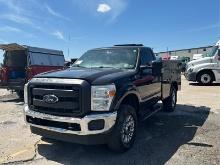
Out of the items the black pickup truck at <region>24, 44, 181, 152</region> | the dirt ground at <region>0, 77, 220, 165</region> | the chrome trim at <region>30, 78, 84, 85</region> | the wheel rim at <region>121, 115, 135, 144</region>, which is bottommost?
the dirt ground at <region>0, 77, 220, 165</region>

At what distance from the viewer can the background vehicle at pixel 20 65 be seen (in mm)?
13148

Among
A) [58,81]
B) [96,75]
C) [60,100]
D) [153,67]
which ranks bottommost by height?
[60,100]

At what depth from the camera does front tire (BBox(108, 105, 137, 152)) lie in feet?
19.0

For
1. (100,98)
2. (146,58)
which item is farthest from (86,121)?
(146,58)

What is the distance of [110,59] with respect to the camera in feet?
24.3

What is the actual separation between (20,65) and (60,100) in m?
9.14

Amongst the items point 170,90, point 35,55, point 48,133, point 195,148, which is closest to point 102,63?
point 48,133

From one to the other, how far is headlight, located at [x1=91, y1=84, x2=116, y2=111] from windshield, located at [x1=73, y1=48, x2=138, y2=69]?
1594 millimetres

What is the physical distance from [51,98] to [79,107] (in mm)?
588

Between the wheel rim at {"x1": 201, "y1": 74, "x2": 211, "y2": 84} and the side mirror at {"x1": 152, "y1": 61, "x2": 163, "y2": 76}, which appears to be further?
the wheel rim at {"x1": 201, "y1": 74, "x2": 211, "y2": 84}

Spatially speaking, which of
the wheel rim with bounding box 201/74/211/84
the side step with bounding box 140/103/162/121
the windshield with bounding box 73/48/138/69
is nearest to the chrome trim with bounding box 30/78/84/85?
the windshield with bounding box 73/48/138/69

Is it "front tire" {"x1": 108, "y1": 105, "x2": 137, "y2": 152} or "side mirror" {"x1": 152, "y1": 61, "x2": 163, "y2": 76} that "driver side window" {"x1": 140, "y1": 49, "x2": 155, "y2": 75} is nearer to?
"side mirror" {"x1": 152, "y1": 61, "x2": 163, "y2": 76}

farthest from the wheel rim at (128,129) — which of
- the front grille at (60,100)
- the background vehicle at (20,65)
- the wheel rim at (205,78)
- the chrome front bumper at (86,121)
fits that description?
the wheel rim at (205,78)

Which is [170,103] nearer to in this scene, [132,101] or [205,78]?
[132,101]
